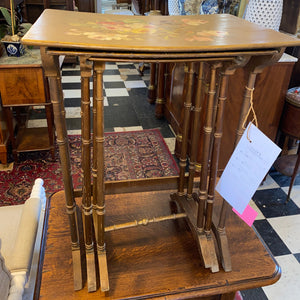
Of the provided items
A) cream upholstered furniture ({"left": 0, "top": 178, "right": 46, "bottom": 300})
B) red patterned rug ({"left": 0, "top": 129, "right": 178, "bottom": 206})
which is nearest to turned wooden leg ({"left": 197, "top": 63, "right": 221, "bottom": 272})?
cream upholstered furniture ({"left": 0, "top": 178, "right": 46, "bottom": 300})

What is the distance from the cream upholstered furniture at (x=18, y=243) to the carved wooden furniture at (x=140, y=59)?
0.50 feet

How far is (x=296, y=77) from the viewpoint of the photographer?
2482 mm

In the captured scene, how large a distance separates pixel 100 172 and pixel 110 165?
1.75m

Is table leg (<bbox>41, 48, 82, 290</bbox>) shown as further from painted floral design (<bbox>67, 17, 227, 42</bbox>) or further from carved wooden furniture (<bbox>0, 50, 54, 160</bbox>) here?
carved wooden furniture (<bbox>0, 50, 54, 160</bbox>)

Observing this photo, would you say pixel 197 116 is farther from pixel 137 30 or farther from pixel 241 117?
pixel 137 30

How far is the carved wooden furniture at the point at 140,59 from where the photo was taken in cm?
79

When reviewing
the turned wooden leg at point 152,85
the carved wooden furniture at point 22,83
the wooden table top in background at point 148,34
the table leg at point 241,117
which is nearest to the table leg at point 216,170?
the table leg at point 241,117

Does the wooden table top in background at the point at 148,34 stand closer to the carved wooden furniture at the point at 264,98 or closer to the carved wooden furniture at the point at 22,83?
the carved wooden furniture at the point at 264,98

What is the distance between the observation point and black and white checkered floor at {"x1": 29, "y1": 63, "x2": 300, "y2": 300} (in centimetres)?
181

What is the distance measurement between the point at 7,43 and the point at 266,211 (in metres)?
2.14

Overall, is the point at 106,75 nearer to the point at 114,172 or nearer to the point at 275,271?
the point at 114,172

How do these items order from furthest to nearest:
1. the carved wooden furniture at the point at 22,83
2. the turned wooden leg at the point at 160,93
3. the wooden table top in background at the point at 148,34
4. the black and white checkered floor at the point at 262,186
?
the turned wooden leg at the point at 160,93 → the carved wooden furniture at the point at 22,83 → the black and white checkered floor at the point at 262,186 → the wooden table top in background at the point at 148,34

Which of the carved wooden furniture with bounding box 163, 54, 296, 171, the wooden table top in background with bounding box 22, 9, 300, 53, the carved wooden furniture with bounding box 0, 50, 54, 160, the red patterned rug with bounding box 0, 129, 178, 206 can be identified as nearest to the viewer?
the wooden table top in background with bounding box 22, 9, 300, 53

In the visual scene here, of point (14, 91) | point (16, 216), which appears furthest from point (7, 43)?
point (16, 216)
